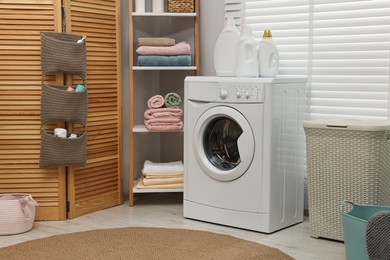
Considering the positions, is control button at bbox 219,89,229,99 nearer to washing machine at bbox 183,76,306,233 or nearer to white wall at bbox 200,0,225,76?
washing machine at bbox 183,76,306,233

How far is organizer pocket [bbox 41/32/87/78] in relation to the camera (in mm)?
3311

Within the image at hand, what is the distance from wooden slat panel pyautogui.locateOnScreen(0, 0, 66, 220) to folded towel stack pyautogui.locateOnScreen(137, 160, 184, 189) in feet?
2.23

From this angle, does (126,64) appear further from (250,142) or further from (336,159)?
(336,159)

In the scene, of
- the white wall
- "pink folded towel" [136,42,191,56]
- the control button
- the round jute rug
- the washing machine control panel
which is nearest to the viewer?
the round jute rug

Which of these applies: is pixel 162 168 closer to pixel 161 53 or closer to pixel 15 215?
pixel 161 53

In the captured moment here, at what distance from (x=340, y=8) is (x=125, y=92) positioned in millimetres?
1649

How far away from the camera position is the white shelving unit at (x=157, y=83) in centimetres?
407

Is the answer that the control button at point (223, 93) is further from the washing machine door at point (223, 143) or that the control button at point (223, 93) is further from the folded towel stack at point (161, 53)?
the folded towel stack at point (161, 53)

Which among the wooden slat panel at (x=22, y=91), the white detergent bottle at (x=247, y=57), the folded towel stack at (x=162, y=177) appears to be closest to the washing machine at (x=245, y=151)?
the white detergent bottle at (x=247, y=57)

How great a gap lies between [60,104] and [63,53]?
12.0 inches

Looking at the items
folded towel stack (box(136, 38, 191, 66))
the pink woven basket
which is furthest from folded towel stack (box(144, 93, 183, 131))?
the pink woven basket

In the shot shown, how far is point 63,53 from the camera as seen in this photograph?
11.0 ft

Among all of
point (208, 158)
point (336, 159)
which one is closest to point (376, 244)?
point (336, 159)

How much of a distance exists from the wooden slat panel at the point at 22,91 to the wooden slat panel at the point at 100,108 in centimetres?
18
